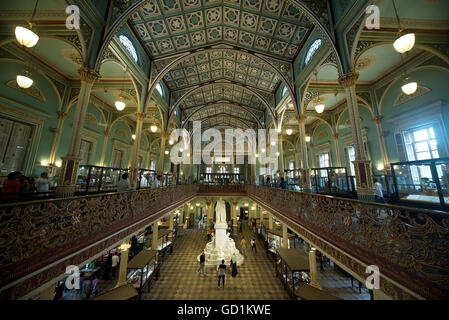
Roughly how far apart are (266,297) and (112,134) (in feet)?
51.5

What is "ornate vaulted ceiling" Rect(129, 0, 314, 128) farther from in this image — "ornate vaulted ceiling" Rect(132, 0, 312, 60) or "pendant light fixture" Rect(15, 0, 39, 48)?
"pendant light fixture" Rect(15, 0, 39, 48)

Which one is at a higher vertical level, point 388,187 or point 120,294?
point 388,187

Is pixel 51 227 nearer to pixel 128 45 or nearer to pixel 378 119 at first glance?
pixel 128 45

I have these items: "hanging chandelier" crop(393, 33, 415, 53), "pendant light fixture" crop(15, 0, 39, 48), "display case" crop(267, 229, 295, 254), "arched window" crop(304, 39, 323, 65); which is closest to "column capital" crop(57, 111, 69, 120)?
"pendant light fixture" crop(15, 0, 39, 48)

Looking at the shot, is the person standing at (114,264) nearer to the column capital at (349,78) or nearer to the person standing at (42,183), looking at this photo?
the person standing at (42,183)

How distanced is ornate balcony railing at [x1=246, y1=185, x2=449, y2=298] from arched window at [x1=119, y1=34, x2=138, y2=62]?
10418mm

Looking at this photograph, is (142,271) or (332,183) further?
(332,183)

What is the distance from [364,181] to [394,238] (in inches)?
121

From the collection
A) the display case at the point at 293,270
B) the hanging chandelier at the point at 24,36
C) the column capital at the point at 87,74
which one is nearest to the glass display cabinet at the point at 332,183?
the display case at the point at 293,270

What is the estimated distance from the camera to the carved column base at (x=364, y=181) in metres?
4.85

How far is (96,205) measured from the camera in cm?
365

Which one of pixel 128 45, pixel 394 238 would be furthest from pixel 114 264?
pixel 394 238

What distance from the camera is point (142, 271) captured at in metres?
6.88
